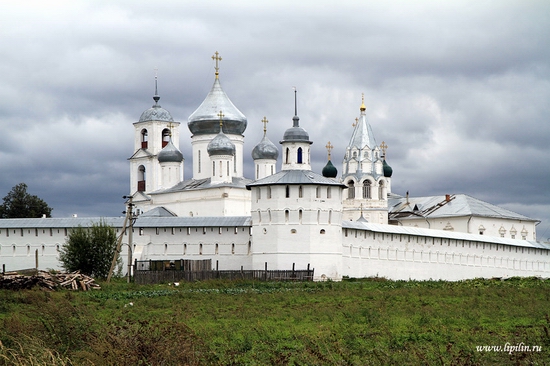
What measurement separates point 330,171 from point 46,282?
106 feet

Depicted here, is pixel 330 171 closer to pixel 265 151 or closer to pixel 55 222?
pixel 265 151

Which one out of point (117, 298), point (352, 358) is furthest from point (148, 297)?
point (352, 358)

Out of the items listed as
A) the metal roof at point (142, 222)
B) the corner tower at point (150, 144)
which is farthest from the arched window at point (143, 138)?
the metal roof at point (142, 222)

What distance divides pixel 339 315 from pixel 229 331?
3130 mm

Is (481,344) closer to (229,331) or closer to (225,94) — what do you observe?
(229,331)

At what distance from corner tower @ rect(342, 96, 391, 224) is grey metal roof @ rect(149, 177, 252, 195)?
1177cm

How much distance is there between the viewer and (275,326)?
17.4 m

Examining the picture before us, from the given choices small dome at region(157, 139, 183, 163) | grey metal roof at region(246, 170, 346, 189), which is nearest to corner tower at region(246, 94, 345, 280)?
grey metal roof at region(246, 170, 346, 189)

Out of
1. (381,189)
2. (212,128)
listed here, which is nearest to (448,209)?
(381,189)

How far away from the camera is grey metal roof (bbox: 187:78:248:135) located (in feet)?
156

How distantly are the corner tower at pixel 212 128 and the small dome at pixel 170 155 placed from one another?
1.34 meters

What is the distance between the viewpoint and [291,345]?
594 inches

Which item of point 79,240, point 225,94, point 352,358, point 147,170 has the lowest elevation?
point 352,358

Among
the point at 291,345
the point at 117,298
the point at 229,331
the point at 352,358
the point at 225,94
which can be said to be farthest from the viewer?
the point at 225,94
